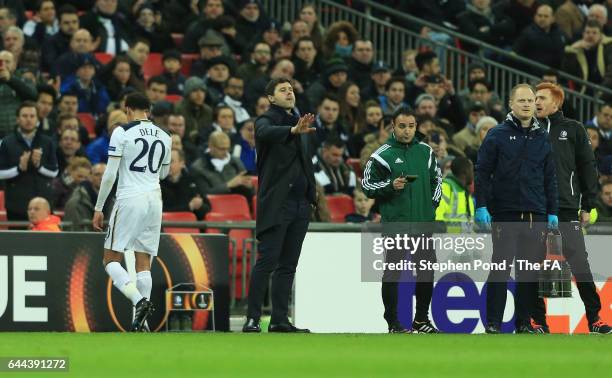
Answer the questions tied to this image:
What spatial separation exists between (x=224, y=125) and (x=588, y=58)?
24.7 ft

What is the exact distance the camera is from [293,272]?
14062 mm

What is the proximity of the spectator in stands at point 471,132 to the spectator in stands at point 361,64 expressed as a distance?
6.01ft

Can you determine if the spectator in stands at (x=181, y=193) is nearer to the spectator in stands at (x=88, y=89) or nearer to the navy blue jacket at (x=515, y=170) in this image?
the spectator in stands at (x=88, y=89)

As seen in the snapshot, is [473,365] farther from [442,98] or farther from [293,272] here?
[442,98]

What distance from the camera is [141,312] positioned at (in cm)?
1389

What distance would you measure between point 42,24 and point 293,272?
8.77 meters

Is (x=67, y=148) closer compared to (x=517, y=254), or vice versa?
(x=517, y=254)

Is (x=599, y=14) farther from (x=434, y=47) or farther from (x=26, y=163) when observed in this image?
(x=26, y=163)

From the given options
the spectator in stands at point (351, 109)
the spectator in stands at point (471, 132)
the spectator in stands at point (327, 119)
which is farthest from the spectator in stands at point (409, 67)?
the spectator in stands at point (327, 119)

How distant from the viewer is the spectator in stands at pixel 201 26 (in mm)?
22984

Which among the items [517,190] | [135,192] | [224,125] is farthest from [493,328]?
[224,125]

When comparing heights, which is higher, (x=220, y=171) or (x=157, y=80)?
(x=157, y=80)

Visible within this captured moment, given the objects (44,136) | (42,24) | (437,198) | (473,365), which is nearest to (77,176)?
(44,136)

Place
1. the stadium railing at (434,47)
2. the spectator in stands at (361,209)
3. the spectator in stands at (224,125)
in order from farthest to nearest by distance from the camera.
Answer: the stadium railing at (434,47), the spectator in stands at (224,125), the spectator in stands at (361,209)
